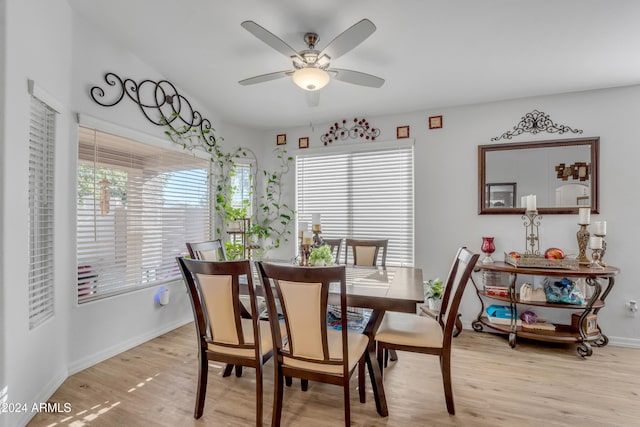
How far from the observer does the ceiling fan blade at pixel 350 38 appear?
180 centimetres

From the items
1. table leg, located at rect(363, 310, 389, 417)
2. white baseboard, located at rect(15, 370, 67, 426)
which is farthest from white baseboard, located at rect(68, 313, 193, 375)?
table leg, located at rect(363, 310, 389, 417)

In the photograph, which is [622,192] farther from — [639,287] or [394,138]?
[394,138]

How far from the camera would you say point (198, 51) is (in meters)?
2.62

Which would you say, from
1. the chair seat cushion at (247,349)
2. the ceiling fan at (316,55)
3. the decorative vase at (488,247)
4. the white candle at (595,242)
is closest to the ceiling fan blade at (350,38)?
the ceiling fan at (316,55)

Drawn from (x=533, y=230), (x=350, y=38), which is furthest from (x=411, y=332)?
(x=533, y=230)

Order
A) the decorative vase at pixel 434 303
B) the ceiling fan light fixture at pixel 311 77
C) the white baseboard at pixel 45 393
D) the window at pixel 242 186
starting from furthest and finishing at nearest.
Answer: the window at pixel 242 186 < the decorative vase at pixel 434 303 < the ceiling fan light fixture at pixel 311 77 < the white baseboard at pixel 45 393

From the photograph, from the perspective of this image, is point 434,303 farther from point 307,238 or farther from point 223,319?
point 223,319

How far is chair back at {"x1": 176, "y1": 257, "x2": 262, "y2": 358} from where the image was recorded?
1759 millimetres

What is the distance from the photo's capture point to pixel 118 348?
9.14 feet

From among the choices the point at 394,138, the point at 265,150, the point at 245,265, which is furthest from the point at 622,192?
the point at 265,150

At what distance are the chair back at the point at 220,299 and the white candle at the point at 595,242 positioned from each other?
10.5 feet

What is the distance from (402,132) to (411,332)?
2637 millimetres

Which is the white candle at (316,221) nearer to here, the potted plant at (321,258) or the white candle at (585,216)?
the potted plant at (321,258)

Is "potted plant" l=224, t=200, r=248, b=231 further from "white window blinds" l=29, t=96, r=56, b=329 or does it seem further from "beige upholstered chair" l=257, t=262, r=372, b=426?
"beige upholstered chair" l=257, t=262, r=372, b=426
